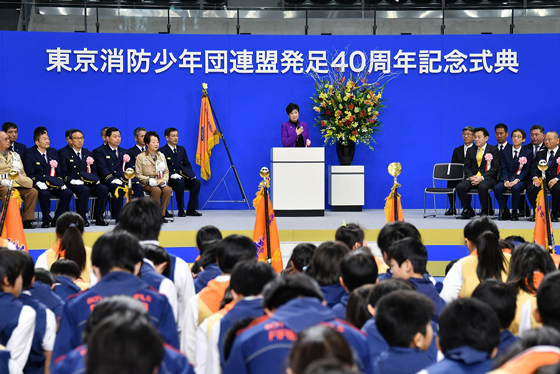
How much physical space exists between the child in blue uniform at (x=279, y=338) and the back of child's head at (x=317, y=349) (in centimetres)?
53

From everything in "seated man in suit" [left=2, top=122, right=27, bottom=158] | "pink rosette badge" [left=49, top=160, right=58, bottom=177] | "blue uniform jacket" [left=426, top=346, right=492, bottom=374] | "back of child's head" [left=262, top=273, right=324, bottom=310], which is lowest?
"blue uniform jacket" [left=426, top=346, right=492, bottom=374]

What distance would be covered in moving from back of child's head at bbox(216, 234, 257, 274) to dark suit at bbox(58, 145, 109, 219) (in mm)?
6131

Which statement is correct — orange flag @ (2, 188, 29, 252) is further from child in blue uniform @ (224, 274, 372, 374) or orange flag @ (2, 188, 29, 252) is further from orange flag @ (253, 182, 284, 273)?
child in blue uniform @ (224, 274, 372, 374)

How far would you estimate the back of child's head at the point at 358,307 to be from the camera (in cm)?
265

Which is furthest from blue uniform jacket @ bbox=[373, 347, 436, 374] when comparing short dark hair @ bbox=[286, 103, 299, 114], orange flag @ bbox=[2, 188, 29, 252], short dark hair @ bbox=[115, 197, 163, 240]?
short dark hair @ bbox=[286, 103, 299, 114]

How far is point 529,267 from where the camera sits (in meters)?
3.21

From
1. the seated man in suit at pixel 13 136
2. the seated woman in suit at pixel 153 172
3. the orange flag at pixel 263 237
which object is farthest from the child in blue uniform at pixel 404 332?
the seated man in suit at pixel 13 136

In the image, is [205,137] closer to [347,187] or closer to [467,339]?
[347,187]

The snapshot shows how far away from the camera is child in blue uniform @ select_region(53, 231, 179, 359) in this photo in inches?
97.1

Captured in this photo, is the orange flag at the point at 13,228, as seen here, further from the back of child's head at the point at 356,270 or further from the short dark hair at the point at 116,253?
the back of child's head at the point at 356,270

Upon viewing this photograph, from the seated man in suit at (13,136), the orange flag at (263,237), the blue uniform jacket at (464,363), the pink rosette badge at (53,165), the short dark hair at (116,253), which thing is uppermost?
the seated man in suit at (13,136)

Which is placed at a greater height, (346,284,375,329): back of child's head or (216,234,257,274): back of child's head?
(216,234,257,274): back of child's head

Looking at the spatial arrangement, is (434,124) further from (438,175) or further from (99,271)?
(99,271)

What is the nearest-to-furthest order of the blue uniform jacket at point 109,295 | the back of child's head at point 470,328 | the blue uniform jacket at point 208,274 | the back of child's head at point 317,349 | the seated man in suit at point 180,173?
the back of child's head at point 317,349, the back of child's head at point 470,328, the blue uniform jacket at point 109,295, the blue uniform jacket at point 208,274, the seated man in suit at point 180,173
